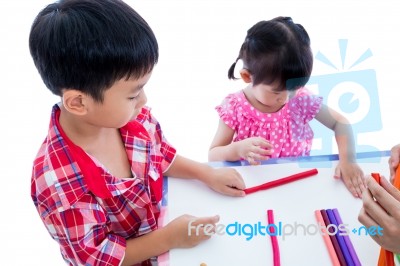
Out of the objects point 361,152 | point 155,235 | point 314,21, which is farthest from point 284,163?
point 314,21

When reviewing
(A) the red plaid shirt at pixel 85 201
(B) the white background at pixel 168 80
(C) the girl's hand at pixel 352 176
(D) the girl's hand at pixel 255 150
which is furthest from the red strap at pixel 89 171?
(B) the white background at pixel 168 80

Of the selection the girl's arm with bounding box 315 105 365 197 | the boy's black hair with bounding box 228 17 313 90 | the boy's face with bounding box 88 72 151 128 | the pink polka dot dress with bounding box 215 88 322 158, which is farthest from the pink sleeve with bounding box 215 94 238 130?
the boy's face with bounding box 88 72 151 128

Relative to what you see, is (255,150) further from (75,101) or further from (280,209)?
(75,101)

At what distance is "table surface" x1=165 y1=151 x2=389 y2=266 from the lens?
608 millimetres

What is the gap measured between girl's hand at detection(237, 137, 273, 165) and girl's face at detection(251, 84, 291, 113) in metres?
0.10

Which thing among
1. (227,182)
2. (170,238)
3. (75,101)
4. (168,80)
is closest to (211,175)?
(227,182)

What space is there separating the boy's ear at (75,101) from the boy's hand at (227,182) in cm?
24

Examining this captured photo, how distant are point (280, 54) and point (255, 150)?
6.7 inches

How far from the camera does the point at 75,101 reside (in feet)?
1.86

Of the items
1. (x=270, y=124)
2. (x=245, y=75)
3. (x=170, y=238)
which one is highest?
(x=245, y=75)

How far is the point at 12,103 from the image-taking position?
140cm

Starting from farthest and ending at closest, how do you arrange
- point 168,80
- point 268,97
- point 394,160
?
point 168,80 < point 268,97 < point 394,160

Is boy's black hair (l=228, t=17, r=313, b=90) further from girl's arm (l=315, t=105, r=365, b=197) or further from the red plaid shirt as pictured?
the red plaid shirt

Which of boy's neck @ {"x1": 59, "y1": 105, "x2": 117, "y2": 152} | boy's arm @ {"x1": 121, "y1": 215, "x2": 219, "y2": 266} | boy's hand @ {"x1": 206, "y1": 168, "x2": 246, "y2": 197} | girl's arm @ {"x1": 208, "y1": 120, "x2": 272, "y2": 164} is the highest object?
boy's neck @ {"x1": 59, "y1": 105, "x2": 117, "y2": 152}
